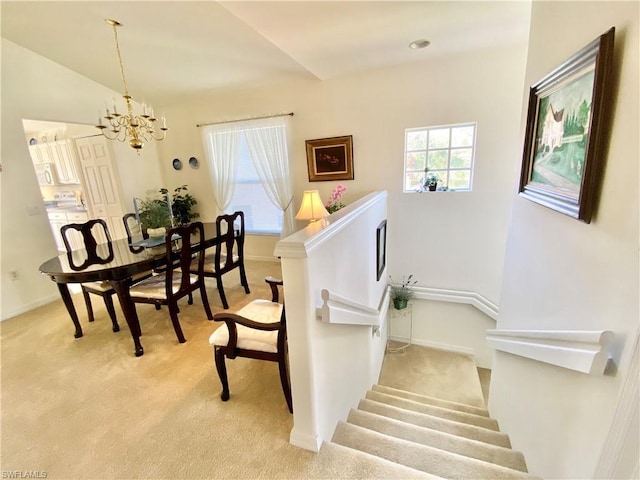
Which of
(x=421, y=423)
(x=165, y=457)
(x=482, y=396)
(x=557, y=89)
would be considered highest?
(x=557, y=89)

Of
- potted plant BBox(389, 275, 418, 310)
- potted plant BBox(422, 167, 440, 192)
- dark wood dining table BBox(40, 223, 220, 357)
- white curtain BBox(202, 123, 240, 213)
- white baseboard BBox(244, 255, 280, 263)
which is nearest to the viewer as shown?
dark wood dining table BBox(40, 223, 220, 357)

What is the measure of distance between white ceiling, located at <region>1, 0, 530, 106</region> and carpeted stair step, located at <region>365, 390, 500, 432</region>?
10.5 feet

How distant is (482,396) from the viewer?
2.89 metres

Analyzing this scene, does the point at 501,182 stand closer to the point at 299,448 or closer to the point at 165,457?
→ the point at 299,448

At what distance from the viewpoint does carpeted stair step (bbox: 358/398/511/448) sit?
1742 mm

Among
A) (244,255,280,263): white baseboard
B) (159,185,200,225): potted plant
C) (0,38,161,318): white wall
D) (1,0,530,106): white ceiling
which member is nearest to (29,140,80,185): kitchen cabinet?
(0,38,161,318): white wall

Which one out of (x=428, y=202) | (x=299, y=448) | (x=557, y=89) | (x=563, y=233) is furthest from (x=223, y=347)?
(x=428, y=202)

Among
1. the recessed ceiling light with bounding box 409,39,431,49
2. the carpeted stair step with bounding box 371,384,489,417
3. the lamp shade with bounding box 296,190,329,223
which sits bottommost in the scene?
the carpeted stair step with bounding box 371,384,489,417

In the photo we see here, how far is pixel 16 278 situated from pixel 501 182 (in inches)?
219

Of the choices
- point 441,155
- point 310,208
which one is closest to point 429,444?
point 310,208

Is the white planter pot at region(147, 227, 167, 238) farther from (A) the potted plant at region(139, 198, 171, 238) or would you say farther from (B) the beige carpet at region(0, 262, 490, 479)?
(B) the beige carpet at region(0, 262, 490, 479)

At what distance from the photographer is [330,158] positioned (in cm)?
369

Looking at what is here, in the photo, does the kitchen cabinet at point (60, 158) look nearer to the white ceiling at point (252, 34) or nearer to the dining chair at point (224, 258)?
the white ceiling at point (252, 34)

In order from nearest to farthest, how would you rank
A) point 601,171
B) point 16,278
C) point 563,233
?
1. point 601,171
2. point 563,233
3. point 16,278
